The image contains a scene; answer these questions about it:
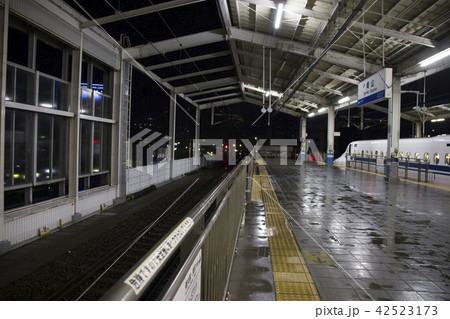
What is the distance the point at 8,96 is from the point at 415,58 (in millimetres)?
15083

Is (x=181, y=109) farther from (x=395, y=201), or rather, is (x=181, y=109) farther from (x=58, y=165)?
(x=395, y=201)

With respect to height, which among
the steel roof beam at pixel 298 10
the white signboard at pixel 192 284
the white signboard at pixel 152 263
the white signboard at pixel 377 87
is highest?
the steel roof beam at pixel 298 10

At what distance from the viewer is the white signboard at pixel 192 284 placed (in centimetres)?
140

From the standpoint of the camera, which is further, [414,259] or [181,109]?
[181,109]

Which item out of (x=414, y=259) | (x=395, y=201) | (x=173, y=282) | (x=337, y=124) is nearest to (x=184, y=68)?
(x=395, y=201)

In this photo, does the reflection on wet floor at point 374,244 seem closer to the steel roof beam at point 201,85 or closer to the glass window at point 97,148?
the glass window at point 97,148

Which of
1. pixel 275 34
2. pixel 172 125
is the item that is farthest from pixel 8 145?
pixel 172 125

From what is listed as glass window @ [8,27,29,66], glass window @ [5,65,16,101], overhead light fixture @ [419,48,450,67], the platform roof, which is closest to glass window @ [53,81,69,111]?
glass window @ [8,27,29,66]

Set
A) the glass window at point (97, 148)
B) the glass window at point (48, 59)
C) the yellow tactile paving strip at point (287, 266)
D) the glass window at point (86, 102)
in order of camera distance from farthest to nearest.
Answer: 1. the glass window at point (97, 148)
2. the glass window at point (86, 102)
3. the glass window at point (48, 59)
4. the yellow tactile paving strip at point (287, 266)

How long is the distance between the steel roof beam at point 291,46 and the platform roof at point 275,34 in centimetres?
4

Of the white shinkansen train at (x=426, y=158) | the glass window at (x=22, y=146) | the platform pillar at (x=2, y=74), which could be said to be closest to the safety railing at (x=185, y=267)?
the platform pillar at (x=2, y=74)

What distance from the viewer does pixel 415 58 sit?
13.2 meters

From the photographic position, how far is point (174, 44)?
512 inches
